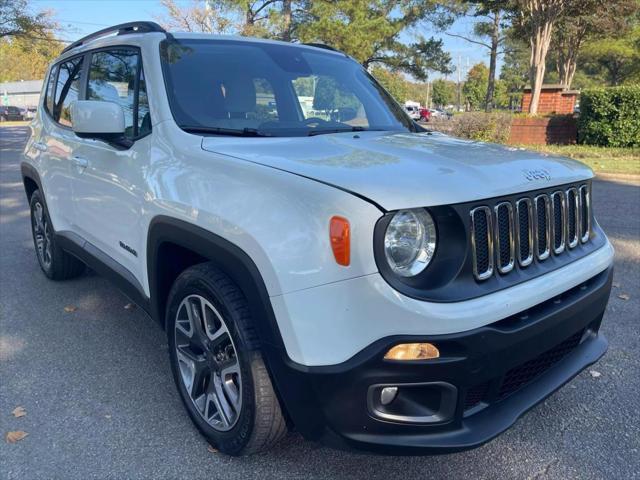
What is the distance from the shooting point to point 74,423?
2.78 m

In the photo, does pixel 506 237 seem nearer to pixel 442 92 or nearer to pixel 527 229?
pixel 527 229

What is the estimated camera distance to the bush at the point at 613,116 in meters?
14.6

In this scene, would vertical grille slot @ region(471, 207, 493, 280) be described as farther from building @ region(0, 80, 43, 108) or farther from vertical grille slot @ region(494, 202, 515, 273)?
building @ region(0, 80, 43, 108)

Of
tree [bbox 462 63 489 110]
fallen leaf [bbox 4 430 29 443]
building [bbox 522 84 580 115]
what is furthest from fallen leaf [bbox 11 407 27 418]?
tree [bbox 462 63 489 110]

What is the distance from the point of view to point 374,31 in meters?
24.3

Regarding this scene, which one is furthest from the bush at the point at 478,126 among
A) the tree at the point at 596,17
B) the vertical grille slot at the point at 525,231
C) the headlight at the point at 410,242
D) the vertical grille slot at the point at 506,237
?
the headlight at the point at 410,242

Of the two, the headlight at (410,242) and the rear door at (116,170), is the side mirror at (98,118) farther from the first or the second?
the headlight at (410,242)

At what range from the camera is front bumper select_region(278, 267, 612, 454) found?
185 centimetres

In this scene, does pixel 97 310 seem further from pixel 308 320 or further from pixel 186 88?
pixel 308 320

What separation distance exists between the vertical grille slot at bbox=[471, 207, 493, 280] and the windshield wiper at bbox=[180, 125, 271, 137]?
4.03 ft

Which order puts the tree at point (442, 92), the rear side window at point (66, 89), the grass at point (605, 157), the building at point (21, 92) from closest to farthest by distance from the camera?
the rear side window at point (66, 89) < the grass at point (605, 157) < the building at point (21, 92) < the tree at point (442, 92)

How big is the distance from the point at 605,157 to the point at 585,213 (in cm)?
1206

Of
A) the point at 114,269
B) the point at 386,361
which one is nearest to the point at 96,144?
the point at 114,269

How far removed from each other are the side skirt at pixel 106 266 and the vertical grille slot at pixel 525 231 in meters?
1.87
